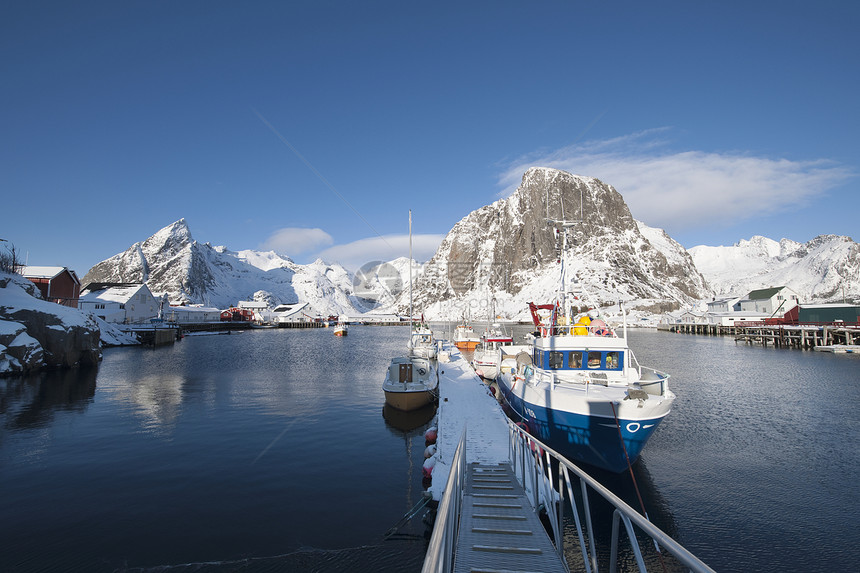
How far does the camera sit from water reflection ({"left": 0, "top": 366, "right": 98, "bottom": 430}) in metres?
25.3

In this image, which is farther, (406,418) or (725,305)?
(725,305)

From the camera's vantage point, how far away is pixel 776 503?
14.8 metres

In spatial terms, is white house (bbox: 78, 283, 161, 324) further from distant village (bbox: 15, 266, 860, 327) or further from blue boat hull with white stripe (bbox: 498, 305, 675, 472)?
blue boat hull with white stripe (bbox: 498, 305, 675, 472)

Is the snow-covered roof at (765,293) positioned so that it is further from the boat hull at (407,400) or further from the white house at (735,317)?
the boat hull at (407,400)

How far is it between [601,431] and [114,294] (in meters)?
112

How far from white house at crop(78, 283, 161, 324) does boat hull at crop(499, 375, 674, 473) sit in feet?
331

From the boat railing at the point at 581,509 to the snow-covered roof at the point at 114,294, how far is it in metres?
106

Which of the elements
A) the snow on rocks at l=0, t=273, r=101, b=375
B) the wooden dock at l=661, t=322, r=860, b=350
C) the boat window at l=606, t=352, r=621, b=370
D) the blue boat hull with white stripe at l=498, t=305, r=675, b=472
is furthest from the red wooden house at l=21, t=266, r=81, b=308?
the wooden dock at l=661, t=322, r=860, b=350

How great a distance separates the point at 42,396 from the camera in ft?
104

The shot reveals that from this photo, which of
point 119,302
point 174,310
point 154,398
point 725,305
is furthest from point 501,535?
point 174,310

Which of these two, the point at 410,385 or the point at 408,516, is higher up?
the point at 410,385

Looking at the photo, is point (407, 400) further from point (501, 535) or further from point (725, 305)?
point (725, 305)

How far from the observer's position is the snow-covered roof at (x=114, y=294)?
299ft

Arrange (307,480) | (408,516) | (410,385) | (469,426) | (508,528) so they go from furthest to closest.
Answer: (410,385)
(469,426)
(307,480)
(408,516)
(508,528)
